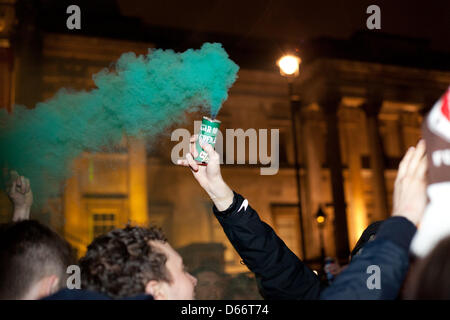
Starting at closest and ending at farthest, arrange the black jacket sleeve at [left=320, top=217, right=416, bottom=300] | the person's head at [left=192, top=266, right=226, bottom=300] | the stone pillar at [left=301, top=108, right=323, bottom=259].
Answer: the black jacket sleeve at [left=320, top=217, right=416, bottom=300], the person's head at [left=192, top=266, right=226, bottom=300], the stone pillar at [left=301, top=108, right=323, bottom=259]

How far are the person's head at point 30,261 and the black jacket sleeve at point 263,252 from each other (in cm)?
99

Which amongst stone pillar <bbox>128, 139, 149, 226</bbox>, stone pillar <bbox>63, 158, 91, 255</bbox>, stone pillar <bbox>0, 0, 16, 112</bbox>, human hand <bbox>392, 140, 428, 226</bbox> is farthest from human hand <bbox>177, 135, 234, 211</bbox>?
stone pillar <bbox>128, 139, 149, 226</bbox>

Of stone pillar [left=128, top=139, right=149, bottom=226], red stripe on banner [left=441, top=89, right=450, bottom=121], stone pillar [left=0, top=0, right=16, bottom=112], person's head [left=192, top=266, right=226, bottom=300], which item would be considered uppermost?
stone pillar [left=0, top=0, right=16, bottom=112]

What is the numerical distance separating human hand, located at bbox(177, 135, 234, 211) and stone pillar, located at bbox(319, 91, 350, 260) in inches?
882

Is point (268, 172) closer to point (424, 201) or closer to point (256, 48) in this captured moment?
point (256, 48)

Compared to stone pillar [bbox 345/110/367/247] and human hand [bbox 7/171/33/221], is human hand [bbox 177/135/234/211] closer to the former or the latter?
human hand [bbox 7/171/33/221]

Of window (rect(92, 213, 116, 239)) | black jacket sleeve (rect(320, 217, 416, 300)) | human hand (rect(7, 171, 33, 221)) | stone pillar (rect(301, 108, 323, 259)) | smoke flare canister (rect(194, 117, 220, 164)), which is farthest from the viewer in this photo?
stone pillar (rect(301, 108, 323, 259))

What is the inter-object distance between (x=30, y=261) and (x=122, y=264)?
474 millimetres

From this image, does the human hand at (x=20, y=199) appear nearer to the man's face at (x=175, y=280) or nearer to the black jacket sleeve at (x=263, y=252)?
the man's face at (x=175, y=280)

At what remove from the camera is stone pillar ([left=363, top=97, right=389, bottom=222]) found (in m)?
26.8

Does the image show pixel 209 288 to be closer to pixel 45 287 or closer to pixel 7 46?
pixel 45 287

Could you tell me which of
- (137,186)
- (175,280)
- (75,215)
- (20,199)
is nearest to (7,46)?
(75,215)

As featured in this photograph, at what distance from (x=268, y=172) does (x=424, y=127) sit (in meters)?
27.5

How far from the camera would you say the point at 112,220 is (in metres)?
24.0
